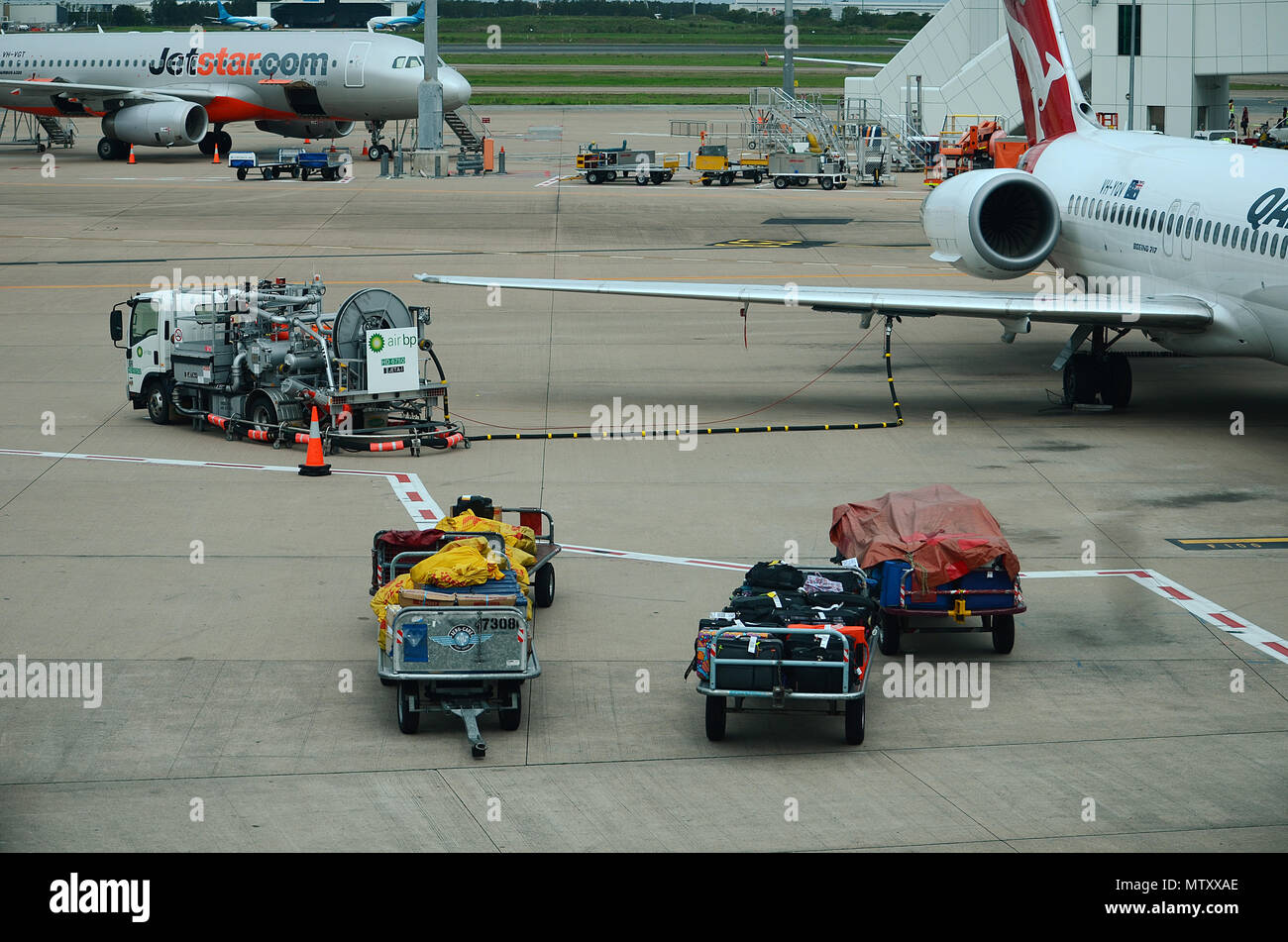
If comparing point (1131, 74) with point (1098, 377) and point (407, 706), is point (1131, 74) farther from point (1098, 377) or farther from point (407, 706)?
point (407, 706)

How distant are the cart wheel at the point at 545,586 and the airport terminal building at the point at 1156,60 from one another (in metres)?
43.6

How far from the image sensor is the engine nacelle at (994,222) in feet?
85.1

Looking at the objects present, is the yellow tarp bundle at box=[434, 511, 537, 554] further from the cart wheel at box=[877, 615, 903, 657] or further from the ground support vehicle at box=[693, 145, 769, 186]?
the ground support vehicle at box=[693, 145, 769, 186]

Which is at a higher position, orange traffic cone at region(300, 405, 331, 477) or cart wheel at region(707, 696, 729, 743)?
orange traffic cone at region(300, 405, 331, 477)

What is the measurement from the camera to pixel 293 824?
33.8ft

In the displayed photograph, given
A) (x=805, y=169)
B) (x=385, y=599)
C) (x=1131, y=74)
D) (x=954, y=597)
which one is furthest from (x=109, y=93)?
(x=954, y=597)

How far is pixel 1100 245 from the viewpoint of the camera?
2591cm

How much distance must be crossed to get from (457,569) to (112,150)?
58.0 meters

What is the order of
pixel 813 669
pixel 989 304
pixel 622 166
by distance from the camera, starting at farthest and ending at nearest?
pixel 622 166
pixel 989 304
pixel 813 669

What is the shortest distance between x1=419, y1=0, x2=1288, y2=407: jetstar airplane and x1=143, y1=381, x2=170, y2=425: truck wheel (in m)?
4.23

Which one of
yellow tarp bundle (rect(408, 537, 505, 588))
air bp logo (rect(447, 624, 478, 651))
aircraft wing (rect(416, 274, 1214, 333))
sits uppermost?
aircraft wing (rect(416, 274, 1214, 333))

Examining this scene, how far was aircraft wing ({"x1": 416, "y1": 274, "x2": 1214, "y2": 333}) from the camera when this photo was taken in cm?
2236

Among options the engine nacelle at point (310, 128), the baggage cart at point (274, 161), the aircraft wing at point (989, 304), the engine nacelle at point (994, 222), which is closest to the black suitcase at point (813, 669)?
the aircraft wing at point (989, 304)

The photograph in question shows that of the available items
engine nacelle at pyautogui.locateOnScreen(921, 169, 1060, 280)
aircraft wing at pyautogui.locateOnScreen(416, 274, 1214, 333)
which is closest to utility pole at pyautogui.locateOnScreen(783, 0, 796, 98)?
engine nacelle at pyautogui.locateOnScreen(921, 169, 1060, 280)
